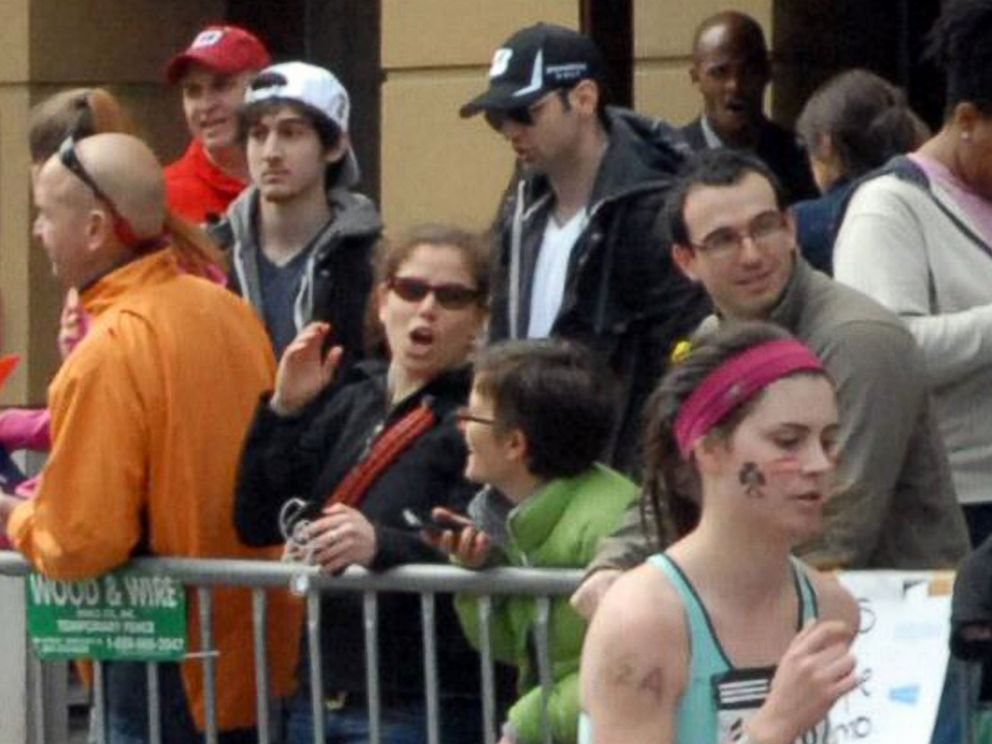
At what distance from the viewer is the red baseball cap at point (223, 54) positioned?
9195 mm

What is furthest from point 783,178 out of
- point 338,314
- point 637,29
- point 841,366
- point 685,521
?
point 685,521

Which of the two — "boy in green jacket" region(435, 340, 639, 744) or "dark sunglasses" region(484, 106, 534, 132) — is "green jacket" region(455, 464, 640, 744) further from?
"dark sunglasses" region(484, 106, 534, 132)

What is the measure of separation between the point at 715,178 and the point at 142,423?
140 cm

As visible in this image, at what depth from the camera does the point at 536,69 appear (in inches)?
308

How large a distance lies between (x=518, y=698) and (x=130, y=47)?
232 inches

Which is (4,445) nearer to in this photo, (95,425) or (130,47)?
(95,425)

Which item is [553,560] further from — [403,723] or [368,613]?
[403,723]

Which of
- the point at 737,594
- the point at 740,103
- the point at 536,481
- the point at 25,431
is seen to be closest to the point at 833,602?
the point at 737,594

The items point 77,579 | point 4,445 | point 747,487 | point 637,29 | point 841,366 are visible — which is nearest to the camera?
point 747,487

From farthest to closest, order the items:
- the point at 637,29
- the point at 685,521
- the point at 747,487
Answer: the point at 637,29
the point at 685,521
the point at 747,487

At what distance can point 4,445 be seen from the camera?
25.4ft

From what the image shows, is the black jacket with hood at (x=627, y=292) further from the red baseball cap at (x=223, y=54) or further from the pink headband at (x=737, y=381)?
the pink headband at (x=737, y=381)

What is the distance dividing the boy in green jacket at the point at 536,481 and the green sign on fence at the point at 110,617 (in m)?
0.78

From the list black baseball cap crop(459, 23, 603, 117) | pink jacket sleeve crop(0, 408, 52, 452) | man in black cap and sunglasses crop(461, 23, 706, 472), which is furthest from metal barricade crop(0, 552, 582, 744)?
black baseball cap crop(459, 23, 603, 117)
